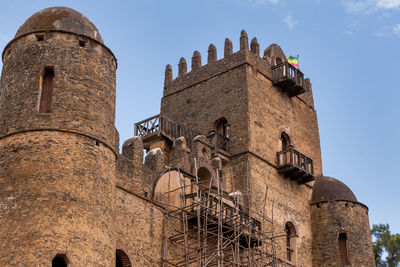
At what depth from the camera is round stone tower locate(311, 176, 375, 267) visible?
25.7 meters

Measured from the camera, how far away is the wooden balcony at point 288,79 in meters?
27.6

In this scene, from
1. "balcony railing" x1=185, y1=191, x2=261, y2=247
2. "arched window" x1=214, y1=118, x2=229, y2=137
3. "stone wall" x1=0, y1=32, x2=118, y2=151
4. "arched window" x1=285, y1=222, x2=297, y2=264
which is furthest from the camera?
"arched window" x1=214, y1=118, x2=229, y2=137

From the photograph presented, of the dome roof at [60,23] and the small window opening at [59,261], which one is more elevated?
the dome roof at [60,23]

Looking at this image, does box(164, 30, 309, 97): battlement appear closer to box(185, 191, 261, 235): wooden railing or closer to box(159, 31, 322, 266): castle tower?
box(159, 31, 322, 266): castle tower

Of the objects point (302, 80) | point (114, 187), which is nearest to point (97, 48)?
point (114, 187)

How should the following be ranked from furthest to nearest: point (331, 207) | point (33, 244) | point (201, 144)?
point (331, 207) → point (201, 144) → point (33, 244)

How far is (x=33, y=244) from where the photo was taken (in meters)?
14.7

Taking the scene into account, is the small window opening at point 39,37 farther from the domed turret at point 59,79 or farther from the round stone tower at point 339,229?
the round stone tower at point 339,229

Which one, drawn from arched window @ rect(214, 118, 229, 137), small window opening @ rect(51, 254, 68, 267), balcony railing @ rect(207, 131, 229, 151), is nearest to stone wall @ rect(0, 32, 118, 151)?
small window opening @ rect(51, 254, 68, 267)

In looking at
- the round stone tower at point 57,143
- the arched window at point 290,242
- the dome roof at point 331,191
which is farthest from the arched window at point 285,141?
the round stone tower at point 57,143

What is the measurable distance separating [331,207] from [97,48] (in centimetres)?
1237

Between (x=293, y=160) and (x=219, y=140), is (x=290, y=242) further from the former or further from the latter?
(x=219, y=140)

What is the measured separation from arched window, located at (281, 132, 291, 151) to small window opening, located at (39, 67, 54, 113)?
485 inches

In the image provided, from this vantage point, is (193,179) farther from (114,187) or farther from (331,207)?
(331,207)
